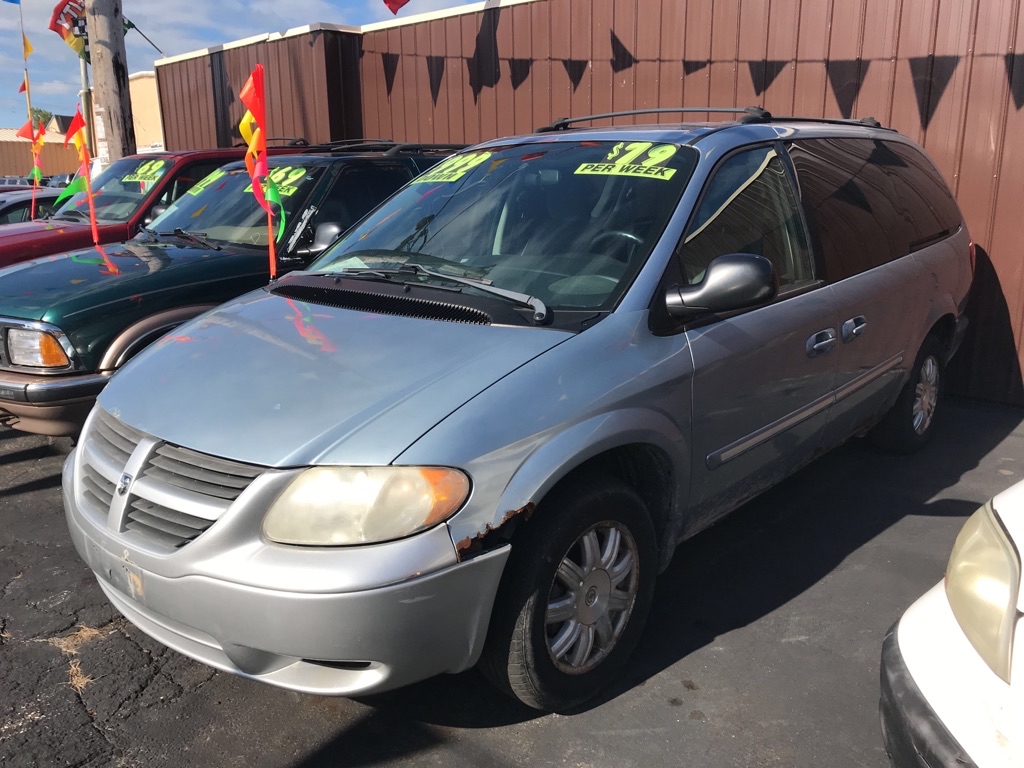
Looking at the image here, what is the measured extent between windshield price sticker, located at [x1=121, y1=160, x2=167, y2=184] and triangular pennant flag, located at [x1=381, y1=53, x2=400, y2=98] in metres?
3.65

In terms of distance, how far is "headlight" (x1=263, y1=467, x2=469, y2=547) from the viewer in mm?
2234

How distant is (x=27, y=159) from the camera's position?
1639 inches

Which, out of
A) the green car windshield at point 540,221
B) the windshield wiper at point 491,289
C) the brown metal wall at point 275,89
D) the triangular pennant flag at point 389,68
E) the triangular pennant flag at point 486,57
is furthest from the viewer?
the brown metal wall at point 275,89

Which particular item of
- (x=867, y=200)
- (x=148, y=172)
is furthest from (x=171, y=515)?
(x=148, y=172)

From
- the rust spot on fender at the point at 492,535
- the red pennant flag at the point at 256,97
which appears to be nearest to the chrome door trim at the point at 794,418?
the rust spot on fender at the point at 492,535

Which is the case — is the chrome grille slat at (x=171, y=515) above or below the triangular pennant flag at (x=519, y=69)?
below

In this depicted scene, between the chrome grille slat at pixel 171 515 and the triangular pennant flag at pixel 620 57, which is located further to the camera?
the triangular pennant flag at pixel 620 57

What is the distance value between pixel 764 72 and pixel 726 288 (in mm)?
4781

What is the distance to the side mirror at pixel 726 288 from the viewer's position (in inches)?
113

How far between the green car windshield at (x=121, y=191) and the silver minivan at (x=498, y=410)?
388 cm

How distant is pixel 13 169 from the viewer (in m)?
40.6

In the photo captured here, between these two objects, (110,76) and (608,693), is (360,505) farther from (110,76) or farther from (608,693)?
(110,76)

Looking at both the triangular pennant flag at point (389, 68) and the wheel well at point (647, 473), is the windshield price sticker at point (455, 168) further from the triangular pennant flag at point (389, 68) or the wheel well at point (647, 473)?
the triangular pennant flag at point (389, 68)

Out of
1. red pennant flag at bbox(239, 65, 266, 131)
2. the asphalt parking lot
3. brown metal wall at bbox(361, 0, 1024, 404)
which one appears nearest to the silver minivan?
the asphalt parking lot
